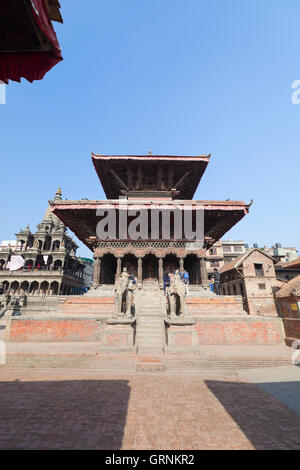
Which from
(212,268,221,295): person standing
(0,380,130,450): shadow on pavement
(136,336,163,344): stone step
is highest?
(212,268,221,295): person standing

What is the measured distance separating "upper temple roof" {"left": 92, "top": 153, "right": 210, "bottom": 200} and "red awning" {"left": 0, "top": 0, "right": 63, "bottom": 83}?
14.4 meters

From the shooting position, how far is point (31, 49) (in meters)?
2.71

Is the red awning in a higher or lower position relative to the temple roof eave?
lower

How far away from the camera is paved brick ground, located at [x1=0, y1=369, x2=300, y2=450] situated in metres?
3.00

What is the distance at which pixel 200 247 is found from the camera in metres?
15.0

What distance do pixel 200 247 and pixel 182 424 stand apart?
1216cm

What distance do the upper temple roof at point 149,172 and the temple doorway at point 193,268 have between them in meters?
5.78

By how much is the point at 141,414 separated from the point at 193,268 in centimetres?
1381

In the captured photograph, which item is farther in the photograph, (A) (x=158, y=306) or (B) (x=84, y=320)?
(A) (x=158, y=306)

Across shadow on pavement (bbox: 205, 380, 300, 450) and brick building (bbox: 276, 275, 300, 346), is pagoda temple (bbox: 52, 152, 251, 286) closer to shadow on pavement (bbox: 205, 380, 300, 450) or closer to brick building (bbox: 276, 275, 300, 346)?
brick building (bbox: 276, 275, 300, 346)

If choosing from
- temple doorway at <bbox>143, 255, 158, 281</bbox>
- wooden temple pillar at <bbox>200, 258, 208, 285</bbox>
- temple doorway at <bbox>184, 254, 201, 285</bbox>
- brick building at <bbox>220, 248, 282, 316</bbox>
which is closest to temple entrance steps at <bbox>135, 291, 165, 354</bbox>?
wooden temple pillar at <bbox>200, 258, 208, 285</bbox>
